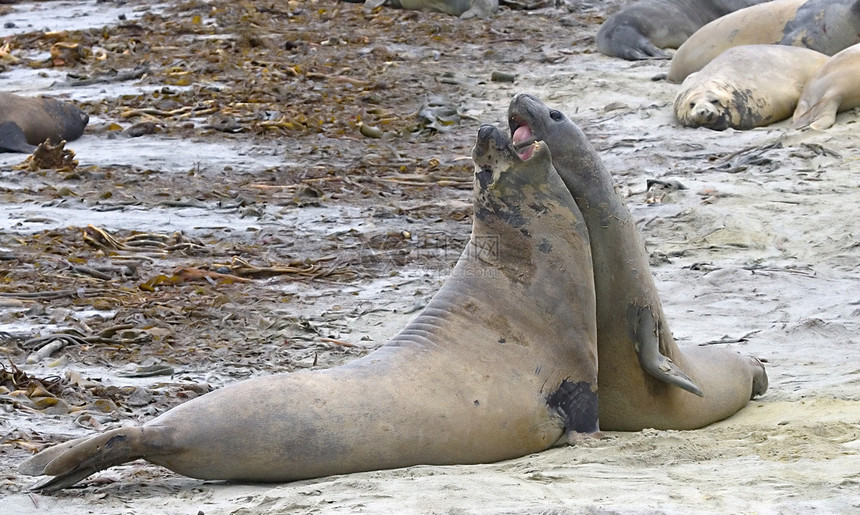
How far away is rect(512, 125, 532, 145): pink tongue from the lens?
4070 millimetres

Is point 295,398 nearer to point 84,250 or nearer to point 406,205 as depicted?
point 84,250

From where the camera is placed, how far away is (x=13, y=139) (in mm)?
9680

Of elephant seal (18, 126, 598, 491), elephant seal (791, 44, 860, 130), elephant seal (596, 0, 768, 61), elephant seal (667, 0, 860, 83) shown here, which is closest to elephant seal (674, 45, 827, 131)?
elephant seal (791, 44, 860, 130)

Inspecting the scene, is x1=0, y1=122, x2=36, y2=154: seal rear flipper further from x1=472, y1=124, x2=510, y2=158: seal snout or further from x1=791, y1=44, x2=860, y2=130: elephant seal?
x1=472, y1=124, x2=510, y2=158: seal snout

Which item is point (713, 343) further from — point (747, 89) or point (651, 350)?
point (747, 89)

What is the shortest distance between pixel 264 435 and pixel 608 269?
1.27 m

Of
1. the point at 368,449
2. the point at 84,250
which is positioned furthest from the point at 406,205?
the point at 368,449

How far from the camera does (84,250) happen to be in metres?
6.94

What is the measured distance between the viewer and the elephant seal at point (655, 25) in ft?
41.9

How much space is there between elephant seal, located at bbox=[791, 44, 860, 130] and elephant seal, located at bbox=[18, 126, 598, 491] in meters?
5.21

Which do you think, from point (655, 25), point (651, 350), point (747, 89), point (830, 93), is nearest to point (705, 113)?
point (747, 89)

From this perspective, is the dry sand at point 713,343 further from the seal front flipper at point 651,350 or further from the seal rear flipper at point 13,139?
the seal rear flipper at point 13,139

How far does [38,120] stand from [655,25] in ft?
20.6

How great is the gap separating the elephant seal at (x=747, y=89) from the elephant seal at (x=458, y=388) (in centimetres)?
561
